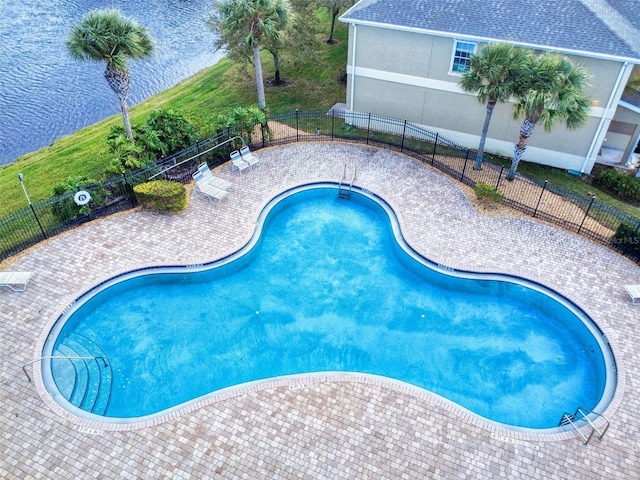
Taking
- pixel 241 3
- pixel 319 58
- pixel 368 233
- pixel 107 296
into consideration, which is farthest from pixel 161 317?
pixel 319 58

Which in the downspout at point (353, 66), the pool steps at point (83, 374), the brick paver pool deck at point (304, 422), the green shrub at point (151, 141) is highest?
the downspout at point (353, 66)

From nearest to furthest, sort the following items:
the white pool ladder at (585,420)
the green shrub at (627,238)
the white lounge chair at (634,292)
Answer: the white pool ladder at (585,420)
the white lounge chair at (634,292)
the green shrub at (627,238)

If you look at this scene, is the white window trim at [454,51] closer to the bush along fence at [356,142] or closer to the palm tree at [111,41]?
the bush along fence at [356,142]

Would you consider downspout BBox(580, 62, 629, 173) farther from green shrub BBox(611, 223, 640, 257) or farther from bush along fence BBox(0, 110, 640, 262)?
green shrub BBox(611, 223, 640, 257)

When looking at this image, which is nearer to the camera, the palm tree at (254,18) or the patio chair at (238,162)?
the patio chair at (238,162)

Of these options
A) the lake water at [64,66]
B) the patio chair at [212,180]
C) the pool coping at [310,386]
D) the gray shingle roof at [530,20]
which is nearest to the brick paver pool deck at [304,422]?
the pool coping at [310,386]
